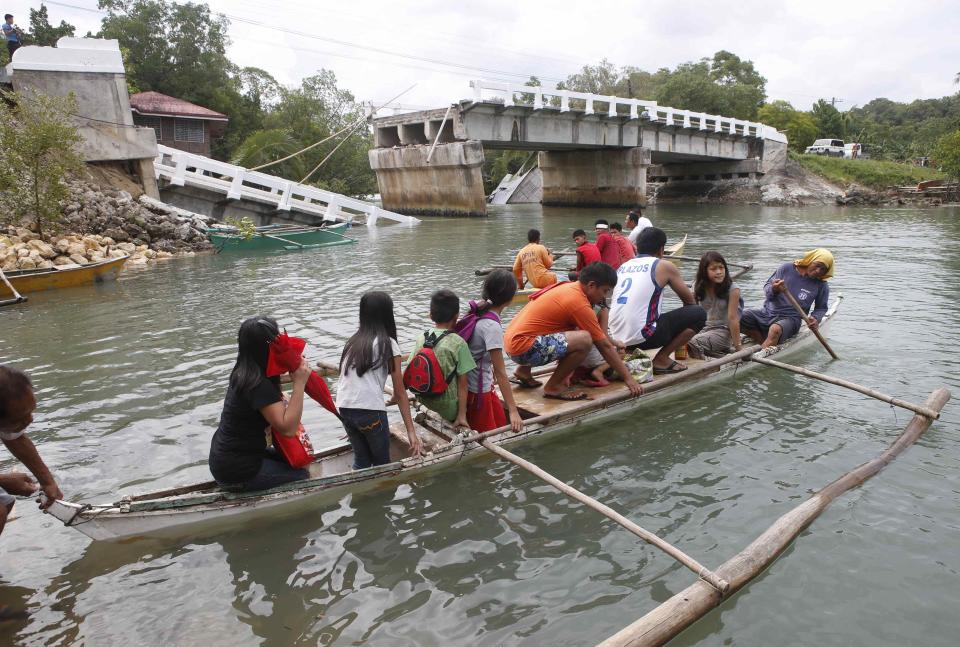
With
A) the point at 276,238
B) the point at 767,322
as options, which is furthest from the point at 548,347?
the point at 276,238

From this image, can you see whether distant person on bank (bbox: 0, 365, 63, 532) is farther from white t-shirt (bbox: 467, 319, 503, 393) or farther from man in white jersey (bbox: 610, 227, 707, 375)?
man in white jersey (bbox: 610, 227, 707, 375)

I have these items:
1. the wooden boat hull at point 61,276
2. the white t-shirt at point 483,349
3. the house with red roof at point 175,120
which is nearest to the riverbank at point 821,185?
the house with red roof at point 175,120

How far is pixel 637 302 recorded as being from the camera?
669cm

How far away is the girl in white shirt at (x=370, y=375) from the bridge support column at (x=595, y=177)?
35.1m

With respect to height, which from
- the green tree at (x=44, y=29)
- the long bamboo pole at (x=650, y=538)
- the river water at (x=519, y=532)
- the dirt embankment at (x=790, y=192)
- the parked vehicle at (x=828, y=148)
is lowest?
the river water at (x=519, y=532)

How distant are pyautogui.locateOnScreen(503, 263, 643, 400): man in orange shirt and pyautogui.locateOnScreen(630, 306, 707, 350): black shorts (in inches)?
39.0

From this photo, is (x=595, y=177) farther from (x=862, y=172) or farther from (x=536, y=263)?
(x=536, y=263)

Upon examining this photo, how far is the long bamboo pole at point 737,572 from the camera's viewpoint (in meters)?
3.28

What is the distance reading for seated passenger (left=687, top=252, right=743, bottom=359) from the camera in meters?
7.62

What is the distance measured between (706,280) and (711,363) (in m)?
1.32

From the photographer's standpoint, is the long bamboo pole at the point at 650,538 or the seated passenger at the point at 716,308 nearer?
the long bamboo pole at the point at 650,538

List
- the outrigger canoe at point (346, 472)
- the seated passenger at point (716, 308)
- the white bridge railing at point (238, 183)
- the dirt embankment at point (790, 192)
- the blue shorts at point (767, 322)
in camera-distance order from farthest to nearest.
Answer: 1. the dirt embankment at point (790, 192)
2. the white bridge railing at point (238, 183)
3. the blue shorts at point (767, 322)
4. the seated passenger at point (716, 308)
5. the outrigger canoe at point (346, 472)

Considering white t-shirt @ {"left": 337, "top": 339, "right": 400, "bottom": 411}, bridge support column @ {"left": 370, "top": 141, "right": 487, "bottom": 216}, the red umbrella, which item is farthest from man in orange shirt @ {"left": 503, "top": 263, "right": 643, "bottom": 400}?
bridge support column @ {"left": 370, "top": 141, "right": 487, "bottom": 216}

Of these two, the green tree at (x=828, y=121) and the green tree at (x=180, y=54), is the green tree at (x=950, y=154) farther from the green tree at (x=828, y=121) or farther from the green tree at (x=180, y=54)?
the green tree at (x=180, y=54)
